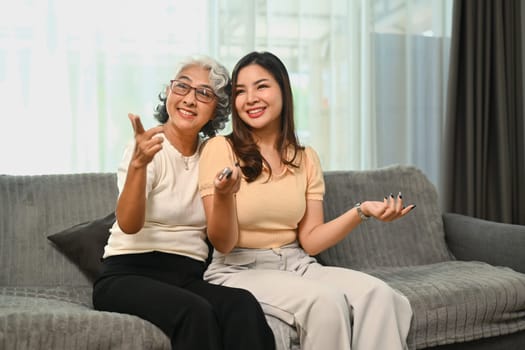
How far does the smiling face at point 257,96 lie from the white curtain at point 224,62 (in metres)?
0.63

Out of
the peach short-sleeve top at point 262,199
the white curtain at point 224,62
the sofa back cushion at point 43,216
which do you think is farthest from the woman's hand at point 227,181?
the white curtain at point 224,62

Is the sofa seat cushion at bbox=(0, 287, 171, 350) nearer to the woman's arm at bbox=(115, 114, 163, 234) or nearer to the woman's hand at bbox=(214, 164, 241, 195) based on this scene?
the woman's arm at bbox=(115, 114, 163, 234)

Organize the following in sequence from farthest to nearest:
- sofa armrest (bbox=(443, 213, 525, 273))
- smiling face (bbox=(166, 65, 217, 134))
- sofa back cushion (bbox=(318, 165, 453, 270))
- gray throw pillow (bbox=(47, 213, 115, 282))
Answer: sofa back cushion (bbox=(318, 165, 453, 270))
sofa armrest (bbox=(443, 213, 525, 273))
gray throw pillow (bbox=(47, 213, 115, 282))
smiling face (bbox=(166, 65, 217, 134))

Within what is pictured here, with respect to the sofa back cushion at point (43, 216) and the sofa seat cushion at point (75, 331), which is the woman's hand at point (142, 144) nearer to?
the sofa seat cushion at point (75, 331)

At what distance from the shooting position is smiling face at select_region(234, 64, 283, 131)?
201cm

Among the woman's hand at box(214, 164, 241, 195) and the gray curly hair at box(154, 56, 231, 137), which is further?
the gray curly hair at box(154, 56, 231, 137)

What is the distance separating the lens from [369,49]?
3316 mm

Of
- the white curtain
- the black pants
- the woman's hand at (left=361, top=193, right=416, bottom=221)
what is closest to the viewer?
the black pants

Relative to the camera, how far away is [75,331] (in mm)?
1649

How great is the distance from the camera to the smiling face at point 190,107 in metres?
1.97

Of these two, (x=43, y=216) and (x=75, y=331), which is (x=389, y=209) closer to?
(x=75, y=331)

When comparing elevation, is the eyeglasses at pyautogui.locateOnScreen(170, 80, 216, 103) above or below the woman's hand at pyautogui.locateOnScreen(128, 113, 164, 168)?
above

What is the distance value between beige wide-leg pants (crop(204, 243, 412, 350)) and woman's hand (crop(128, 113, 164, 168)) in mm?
444

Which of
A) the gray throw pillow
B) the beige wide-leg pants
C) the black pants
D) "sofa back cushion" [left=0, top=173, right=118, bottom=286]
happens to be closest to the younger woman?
the beige wide-leg pants
